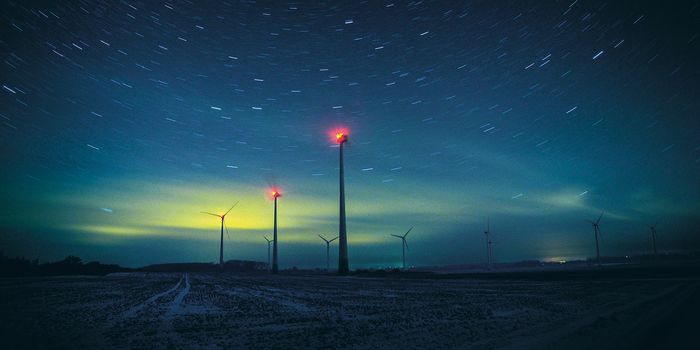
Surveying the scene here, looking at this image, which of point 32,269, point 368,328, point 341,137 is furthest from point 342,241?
point 32,269

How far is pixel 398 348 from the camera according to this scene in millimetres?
6766

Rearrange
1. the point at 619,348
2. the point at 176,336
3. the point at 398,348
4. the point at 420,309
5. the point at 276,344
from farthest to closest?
the point at 420,309
the point at 176,336
the point at 276,344
the point at 398,348
the point at 619,348

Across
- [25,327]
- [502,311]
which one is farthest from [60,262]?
[502,311]

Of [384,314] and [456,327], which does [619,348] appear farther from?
[384,314]

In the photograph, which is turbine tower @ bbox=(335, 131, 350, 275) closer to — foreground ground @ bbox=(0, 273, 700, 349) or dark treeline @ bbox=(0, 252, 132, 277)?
foreground ground @ bbox=(0, 273, 700, 349)

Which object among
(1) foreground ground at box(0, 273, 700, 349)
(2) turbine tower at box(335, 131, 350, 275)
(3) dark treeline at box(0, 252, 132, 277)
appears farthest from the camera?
(3) dark treeline at box(0, 252, 132, 277)

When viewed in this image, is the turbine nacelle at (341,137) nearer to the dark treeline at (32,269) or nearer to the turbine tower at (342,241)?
the turbine tower at (342,241)

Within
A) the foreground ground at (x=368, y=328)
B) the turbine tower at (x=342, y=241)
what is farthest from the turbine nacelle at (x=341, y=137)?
the foreground ground at (x=368, y=328)

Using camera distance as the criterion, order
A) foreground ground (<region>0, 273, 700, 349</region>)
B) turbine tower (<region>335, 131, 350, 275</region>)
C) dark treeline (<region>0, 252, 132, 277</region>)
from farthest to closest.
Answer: dark treeline (<region>0, 252, 132, 277</region>) → turbine tower (<region>335, 131, 350, 275</region>) → foreground ground (<region>0, 273, 700, 349</region>)

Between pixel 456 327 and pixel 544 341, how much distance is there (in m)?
2.40

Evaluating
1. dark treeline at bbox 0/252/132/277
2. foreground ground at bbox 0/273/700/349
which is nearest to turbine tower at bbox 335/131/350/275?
foreground ground at bbox 0/273/700/349

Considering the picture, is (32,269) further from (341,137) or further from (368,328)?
(368,328)

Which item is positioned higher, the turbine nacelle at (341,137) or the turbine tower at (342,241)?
the turbine nacelle at (341,137)

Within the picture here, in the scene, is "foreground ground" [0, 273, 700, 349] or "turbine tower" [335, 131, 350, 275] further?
"turbine tower" [335, 131, 350, 275]
